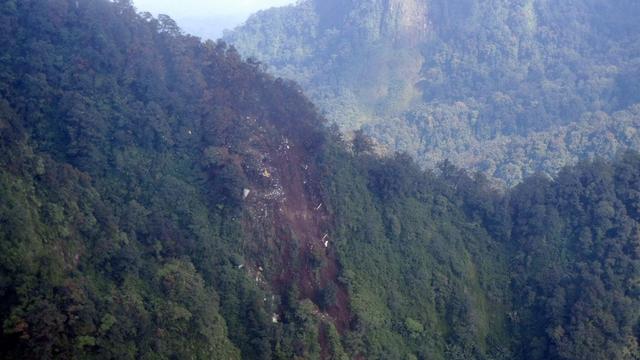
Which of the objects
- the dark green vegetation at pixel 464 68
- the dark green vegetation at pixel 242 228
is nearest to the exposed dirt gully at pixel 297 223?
the dark green vegetation at pixel 242 228

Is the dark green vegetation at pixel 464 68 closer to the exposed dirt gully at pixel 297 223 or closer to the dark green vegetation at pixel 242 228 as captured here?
the dark green vegetation at pixel 242 228

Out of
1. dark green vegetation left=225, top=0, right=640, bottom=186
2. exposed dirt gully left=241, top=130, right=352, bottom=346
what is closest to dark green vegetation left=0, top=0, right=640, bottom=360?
exposed dirt gully left=241, top=130, right=352, bottom=346

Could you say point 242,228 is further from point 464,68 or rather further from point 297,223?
point 464,68

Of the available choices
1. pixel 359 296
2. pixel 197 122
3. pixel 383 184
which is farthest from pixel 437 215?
pixel 197 122

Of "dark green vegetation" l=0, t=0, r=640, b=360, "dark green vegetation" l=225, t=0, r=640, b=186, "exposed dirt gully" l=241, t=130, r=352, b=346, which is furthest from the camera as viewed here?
"dark green vegetation" l=225, t=0, r=640, b=186

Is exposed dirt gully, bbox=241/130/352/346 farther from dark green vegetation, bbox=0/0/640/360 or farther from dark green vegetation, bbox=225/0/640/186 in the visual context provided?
dark green vegetation, bbox=225/0/640/186

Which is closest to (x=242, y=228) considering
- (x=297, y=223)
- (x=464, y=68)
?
(x=297, y=223)
